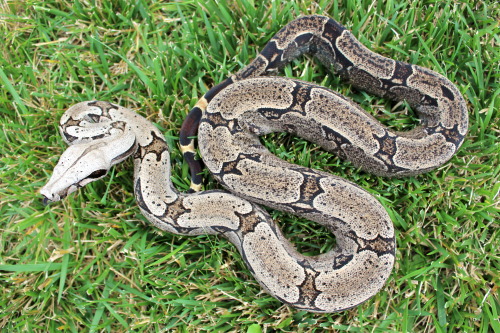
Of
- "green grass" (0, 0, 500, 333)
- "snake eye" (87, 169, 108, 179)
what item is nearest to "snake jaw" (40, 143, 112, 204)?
"snake eye" (87, 169, 108, 179)

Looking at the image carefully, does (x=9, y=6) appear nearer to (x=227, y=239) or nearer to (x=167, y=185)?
(x=167, y=185)

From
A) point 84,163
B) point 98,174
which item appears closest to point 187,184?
point 98,174

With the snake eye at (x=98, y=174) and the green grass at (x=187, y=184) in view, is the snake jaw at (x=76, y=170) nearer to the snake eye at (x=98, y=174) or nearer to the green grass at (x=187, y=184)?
the snake eye at (x=98, y=174)

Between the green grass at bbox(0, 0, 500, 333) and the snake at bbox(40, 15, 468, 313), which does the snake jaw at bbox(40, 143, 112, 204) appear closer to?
the snake at bbox(40, 15, 468, 313)

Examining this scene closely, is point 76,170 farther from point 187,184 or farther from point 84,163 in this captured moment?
point 187,184

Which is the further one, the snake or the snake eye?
the snake eye

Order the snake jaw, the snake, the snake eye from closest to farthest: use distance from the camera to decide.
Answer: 1. the snake
2. the snake jaw
3. the snake eye

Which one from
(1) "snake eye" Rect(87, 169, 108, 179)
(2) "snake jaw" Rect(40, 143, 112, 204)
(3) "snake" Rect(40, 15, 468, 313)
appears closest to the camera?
(3) "snake" Rect(40, 15, 468, 313)
